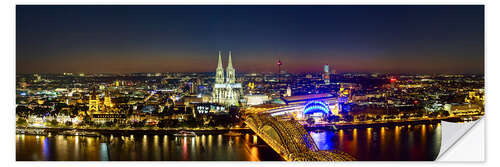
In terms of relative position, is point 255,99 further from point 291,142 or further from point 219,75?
point 291,142

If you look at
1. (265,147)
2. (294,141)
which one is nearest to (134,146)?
(265,147)

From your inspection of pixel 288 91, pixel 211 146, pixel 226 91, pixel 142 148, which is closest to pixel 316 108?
pixel 288 91

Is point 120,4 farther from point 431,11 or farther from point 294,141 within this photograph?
point 431,11

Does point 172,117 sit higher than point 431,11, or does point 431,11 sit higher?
point 431,11

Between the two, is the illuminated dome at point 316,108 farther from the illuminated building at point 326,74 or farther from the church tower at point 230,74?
the church tower at point 230,74

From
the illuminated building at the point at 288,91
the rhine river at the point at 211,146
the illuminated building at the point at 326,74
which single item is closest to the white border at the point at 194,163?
the rhine river at the point at 211,146

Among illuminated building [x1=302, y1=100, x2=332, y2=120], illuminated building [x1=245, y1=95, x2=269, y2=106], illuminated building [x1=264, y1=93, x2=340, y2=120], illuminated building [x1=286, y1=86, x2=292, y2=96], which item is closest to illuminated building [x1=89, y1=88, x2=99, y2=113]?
illuminated building [x1=264, y1=93, x2=340, y2=120]

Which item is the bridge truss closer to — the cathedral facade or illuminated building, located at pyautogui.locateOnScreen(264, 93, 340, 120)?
illuminated building, located at pyautogui.locateOnScreen(264, 93, 340, 120)
